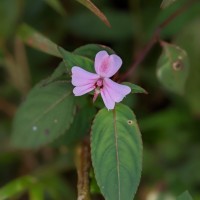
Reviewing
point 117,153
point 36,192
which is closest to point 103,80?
Answer: point 117,153

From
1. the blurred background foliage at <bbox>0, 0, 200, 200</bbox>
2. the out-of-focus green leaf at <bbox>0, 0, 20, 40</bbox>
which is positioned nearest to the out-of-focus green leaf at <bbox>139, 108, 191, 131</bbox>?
the blurred background foliage at <bbox>0, 0, 200, 200</bbox>

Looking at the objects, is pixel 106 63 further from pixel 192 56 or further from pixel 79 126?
pixel 192 56

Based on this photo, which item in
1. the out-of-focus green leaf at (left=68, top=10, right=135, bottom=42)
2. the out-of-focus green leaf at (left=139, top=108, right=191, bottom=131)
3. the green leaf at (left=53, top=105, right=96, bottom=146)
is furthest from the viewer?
the out-of-focus green leaf at (left=68, top=10, right=135, bottom=42)

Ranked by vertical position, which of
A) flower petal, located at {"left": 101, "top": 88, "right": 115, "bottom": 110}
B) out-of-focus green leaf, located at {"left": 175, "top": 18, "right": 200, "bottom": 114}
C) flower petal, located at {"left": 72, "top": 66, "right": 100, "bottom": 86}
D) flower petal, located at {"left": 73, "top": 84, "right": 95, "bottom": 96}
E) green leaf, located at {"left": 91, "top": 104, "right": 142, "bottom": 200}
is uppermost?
flower petal, located at {"left": 72, "top": 66, "right": 100, "bottom": 86}

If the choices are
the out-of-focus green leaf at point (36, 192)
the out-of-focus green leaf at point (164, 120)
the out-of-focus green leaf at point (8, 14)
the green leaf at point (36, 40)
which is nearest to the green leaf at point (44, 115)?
the green leaf at point (36, 40)

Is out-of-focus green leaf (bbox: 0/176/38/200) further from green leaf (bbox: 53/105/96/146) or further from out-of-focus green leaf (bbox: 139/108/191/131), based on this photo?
out-of-focus green leaf (bbox: 139/108/191/131)

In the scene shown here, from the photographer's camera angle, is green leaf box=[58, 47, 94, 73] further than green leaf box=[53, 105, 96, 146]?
No

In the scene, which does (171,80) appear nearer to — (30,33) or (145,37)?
(30,33)
